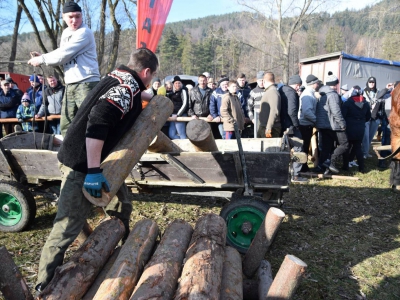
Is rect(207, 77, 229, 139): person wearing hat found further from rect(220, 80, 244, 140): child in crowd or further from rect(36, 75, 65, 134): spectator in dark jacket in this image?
rect(36, 75, 65, 134): spectator in dark jacket

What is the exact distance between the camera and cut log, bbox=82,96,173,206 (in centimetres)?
275

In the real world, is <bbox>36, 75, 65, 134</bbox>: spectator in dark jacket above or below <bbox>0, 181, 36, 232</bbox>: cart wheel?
above

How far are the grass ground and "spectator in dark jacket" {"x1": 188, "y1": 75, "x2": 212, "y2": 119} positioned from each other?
10.6 feet

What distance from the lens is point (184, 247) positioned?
2.75 meters

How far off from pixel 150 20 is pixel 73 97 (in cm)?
334

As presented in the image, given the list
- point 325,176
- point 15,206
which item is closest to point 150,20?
point 15,206

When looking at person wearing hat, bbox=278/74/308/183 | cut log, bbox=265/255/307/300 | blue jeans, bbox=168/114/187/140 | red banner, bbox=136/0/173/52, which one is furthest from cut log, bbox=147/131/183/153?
blue jeans, bbox=168/114/187/140

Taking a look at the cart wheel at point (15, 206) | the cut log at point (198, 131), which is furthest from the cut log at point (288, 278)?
the cart wheel at point (15, 206)

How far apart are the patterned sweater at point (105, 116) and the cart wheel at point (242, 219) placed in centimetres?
170

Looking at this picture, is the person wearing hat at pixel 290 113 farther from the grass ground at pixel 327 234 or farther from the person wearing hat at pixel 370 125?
A: the person wearing hat at pixel 370 125

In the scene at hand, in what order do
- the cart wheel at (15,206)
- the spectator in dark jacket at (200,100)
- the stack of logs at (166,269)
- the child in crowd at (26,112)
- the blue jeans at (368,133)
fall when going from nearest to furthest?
1. the stack of logs at (166,269)
2. the cart wheel at (15,206)
3. the child in crowd at (26,112)
4. the spectator in dark jacket at (200,100)
5. the blue jeans at (368,133)

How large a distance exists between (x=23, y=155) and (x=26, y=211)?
0.75 m

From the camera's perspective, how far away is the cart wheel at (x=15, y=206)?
440 centimetres

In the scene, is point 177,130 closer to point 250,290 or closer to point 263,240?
point 263,240
